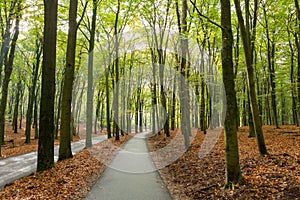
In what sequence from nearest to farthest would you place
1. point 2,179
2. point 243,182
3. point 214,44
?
point 243,182, point 2,179, point 214,44

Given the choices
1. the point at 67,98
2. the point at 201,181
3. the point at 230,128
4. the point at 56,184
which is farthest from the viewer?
the point at 67,98

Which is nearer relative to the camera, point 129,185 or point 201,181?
point 201,181

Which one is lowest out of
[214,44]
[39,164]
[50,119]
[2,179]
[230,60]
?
[2,179]

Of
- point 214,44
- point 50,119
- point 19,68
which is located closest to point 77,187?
point 50,119

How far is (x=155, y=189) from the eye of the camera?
6219 millimetres

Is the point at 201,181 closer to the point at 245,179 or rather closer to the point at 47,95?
the point at 245,179

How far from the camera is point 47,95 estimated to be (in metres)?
7.62

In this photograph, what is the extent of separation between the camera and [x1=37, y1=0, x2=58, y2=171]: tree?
7.57 m

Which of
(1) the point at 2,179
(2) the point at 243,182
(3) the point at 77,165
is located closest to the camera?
(2) the point at 243,182

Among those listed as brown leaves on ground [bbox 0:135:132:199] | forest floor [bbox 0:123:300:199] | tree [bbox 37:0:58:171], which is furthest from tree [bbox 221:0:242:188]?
tree [bbox 37:0:58:171]

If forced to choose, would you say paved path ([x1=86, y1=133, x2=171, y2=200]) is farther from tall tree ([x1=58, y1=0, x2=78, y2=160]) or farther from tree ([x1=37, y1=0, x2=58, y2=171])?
tall tree ([x1=58, y1=0, x2=78, y2=160])

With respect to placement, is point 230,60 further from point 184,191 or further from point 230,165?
point 184,191

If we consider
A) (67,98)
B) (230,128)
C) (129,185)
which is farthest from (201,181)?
(67,98)

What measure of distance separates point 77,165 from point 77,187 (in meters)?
2.60
